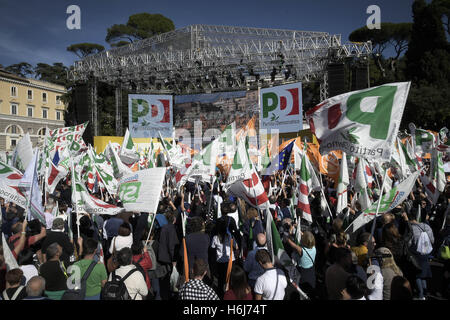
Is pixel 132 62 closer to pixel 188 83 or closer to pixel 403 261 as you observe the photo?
pixel 188 83

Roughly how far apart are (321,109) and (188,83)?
23.7 metres

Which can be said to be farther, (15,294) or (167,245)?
(167,245)

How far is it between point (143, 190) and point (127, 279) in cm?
166

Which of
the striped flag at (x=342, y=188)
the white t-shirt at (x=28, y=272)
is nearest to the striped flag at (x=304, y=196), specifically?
the striped flag at (x=342, y=188)

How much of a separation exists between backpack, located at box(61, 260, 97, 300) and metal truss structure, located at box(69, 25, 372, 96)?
2001cm

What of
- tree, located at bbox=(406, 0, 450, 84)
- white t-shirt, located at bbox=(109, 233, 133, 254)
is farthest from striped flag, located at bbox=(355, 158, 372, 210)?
tree, located at bbox=(406, 0, 450, 84)

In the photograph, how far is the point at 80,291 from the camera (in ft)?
11.2

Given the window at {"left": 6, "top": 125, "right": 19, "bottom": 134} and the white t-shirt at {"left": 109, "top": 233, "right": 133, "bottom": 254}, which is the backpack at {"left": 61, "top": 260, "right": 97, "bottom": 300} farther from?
the window at {"left": 6, "top": 125, "right": 19, "bottom": 134}

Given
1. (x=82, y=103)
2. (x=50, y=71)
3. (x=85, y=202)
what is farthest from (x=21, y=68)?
(x=85, y=202)

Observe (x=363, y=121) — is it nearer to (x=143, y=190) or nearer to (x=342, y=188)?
(x=342, y=188)

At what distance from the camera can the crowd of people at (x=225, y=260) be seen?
3.24 metres

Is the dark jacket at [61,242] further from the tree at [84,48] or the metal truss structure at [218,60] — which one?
the tree at [84,48]

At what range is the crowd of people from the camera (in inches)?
128
